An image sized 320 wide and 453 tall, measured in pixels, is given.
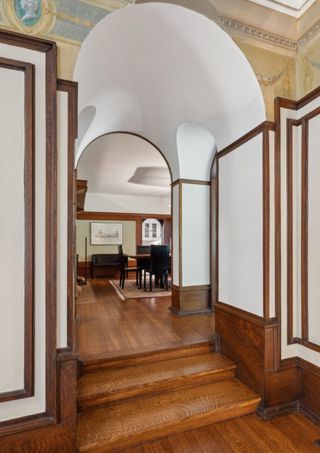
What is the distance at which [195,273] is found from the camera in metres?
3.74

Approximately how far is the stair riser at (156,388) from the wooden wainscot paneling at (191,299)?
139cm

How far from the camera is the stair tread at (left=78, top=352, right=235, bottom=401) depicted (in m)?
1.94

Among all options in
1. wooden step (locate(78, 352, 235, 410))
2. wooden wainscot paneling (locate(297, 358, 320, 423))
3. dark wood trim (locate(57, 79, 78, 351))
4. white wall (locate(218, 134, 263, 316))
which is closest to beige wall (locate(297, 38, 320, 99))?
white wall (locate(218, 134, 263, 316))

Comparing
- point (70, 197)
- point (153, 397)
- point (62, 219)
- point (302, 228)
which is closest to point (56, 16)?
point (70, 197)

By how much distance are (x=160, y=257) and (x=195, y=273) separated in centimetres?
142

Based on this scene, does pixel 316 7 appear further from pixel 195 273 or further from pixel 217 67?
pixel 195 273

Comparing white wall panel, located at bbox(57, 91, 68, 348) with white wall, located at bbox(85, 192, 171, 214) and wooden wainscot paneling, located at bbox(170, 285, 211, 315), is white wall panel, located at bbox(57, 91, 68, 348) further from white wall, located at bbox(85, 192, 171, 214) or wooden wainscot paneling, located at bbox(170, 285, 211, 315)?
white wall, located at bbox(85, 192, 171, 214)

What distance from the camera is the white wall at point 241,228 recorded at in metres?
2.07

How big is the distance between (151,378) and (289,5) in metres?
3.06

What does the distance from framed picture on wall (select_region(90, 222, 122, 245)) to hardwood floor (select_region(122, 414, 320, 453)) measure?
22.1ft

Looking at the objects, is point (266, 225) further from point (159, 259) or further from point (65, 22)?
point (159, 259)

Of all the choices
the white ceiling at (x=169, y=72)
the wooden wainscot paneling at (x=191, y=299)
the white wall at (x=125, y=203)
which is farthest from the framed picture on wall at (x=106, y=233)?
the white ceiling at (x=169, y=72)

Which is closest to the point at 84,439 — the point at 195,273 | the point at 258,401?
the point at 258,401

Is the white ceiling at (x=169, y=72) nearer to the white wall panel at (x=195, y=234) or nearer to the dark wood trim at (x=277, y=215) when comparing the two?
the dark wood trim at (x=277, y=215)
